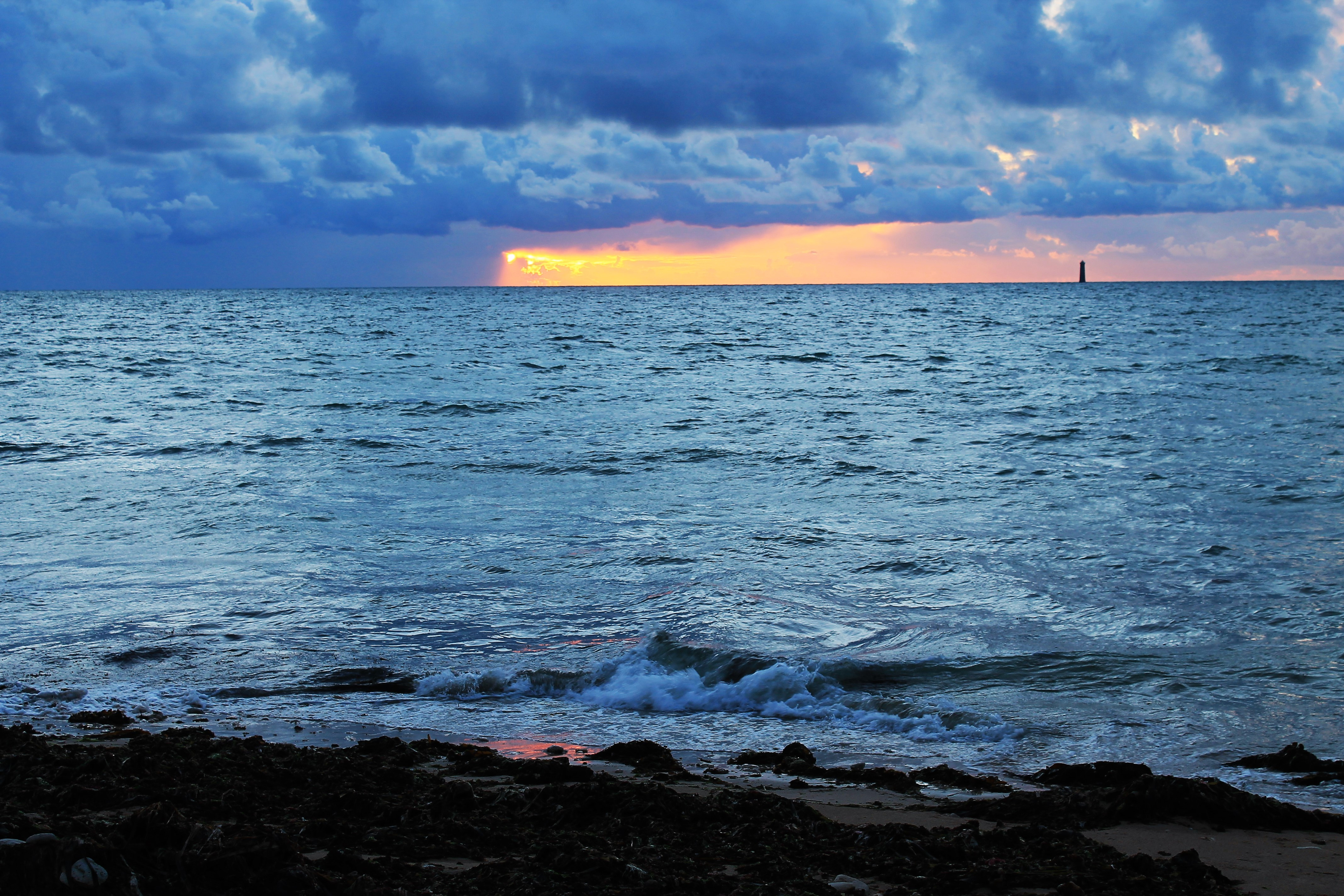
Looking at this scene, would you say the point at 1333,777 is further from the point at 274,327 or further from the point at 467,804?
the point at 274,327

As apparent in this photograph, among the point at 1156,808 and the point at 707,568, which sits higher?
the point at 1156,808

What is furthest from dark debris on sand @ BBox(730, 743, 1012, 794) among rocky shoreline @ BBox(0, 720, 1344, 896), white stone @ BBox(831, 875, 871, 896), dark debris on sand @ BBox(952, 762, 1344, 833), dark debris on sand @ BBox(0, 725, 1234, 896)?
white stone @ BBox(831, 875, 871, 896)

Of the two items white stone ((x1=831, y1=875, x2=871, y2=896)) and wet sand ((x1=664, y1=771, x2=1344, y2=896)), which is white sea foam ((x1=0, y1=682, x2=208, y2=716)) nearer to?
wet sand ((x1=664, y1=771, x2=1344, y2=896))

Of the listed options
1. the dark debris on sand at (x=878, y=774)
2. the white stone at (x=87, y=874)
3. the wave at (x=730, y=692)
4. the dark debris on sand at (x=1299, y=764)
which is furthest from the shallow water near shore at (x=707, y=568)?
the white stone at (x=87, y=874)

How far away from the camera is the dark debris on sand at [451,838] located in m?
3.20

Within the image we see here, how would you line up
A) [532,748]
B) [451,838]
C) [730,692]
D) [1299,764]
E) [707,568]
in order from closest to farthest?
[451,838]
[1299,764]
[532,748]
[730,692]
[707,568]

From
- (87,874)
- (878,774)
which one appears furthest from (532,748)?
(87,874)

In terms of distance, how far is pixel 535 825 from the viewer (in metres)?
4.07

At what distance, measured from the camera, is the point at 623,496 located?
13172 millimetres

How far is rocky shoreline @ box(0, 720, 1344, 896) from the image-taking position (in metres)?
3.26

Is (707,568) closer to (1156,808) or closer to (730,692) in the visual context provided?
(730,692)

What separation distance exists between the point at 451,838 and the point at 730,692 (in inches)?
117

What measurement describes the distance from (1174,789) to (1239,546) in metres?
6.89

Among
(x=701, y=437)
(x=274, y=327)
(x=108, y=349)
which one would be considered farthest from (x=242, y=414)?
(x=274, y=327)
